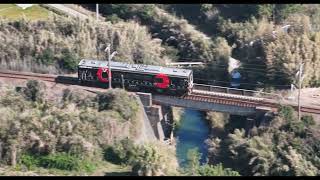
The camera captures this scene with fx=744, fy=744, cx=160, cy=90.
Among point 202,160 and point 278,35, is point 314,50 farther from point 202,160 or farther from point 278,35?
point 202,160

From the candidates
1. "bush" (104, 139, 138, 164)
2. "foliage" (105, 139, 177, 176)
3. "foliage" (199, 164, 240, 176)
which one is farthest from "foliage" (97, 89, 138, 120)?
"foliage" (199, 164, 240, 176)

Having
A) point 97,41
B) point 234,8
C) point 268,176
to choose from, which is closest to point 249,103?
point 268,176

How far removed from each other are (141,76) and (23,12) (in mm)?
29705

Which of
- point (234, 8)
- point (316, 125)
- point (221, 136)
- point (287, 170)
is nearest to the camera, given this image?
point (287, 170)

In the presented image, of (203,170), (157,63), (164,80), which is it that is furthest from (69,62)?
(203,170)

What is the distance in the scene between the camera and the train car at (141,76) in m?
68.2

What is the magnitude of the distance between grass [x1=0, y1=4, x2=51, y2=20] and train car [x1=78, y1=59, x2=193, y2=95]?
21.9 m

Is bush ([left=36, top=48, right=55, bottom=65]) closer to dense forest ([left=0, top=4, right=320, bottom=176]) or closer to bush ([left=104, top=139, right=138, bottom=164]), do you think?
dense forest ([left=0, top=4, right=320, bottom=176])

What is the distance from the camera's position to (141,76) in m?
69.0

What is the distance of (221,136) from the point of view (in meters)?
69.6

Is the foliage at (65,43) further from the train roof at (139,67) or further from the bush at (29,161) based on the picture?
the bush at (29,161)

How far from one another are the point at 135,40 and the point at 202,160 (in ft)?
68.7

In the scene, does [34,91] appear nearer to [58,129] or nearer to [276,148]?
[58,129]

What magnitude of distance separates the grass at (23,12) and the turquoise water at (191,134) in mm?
25514
